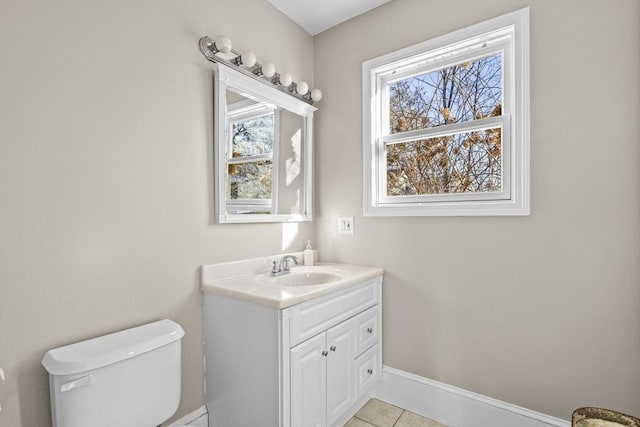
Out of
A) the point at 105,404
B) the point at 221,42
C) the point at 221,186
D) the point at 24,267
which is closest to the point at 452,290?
the point at 221,186

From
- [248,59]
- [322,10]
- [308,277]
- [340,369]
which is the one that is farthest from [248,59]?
[340,369]

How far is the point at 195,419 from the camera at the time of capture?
162 cm

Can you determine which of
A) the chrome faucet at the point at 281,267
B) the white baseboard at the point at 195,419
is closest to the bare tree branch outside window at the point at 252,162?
the chrome faucet at the point at 281,267

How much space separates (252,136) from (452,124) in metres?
1.14

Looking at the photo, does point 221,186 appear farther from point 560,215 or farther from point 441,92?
point 560,215

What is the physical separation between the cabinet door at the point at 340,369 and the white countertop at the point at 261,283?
24 centimetres

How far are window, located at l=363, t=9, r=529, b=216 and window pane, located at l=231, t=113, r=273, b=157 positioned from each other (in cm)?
62

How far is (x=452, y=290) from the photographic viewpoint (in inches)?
71.4

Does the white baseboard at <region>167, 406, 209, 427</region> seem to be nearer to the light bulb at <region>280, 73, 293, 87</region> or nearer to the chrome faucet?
the chrome faucet

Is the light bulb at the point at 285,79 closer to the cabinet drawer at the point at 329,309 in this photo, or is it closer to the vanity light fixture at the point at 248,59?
the vanity light fixture at the point at 248,59

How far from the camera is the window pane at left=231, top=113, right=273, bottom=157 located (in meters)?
1.80

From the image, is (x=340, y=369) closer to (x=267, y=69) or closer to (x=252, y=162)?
(x=252, y=162)

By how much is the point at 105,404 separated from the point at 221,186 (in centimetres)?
101

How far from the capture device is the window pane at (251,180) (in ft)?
5.91
